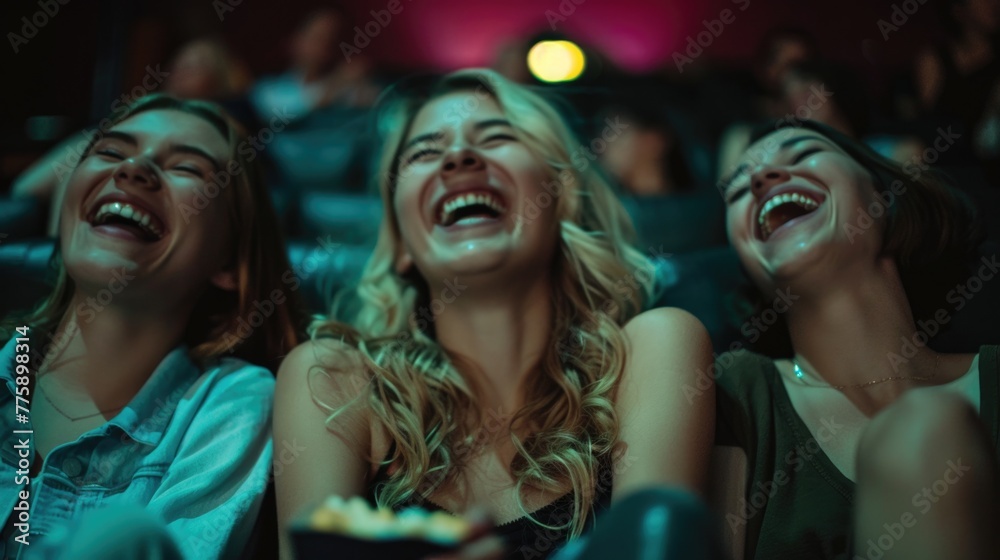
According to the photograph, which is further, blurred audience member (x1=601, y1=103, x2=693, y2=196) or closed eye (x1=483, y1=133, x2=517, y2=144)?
blurred audience member (x1=601, y1=103, x2=693, y2=196)

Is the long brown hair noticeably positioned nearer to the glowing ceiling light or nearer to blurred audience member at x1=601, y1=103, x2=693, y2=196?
blurred audience member at x1=601, y1=103, x2=693, y2=196

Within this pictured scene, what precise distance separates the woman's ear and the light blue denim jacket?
167 millimetres

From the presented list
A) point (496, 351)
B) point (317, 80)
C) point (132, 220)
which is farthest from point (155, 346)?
point (317, 80)

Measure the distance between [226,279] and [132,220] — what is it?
181 mm

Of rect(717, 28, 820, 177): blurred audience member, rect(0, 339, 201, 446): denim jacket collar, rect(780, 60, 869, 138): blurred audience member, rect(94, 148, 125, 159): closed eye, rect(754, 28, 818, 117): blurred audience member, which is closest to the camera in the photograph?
rect(0, 339, 201, 446): denim jacket collar

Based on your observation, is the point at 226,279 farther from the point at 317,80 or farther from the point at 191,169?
the point at 317,80

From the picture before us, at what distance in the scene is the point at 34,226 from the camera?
1744mm

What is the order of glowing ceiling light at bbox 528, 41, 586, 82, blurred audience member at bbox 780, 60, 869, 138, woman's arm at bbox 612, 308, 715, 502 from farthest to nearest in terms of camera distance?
glowing ceiling light at bbox 528, 41, 586, 82
blurred audience member at bbox 780, 60, 869, 138
woman's arm at bbox 612, 308, 715, 502

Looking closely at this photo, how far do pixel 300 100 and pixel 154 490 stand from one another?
2.40m

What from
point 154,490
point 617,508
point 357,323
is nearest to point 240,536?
point 154,490

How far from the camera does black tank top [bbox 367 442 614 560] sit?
1.16m

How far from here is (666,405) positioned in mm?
1185

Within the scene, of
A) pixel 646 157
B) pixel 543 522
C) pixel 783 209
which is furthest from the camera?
pixel 646 157

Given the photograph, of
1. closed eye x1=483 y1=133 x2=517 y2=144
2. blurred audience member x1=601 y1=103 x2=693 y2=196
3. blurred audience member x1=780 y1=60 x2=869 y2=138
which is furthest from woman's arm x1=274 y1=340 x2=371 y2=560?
blurred audience member x1=601 y1=103 x2=693 y2=196
